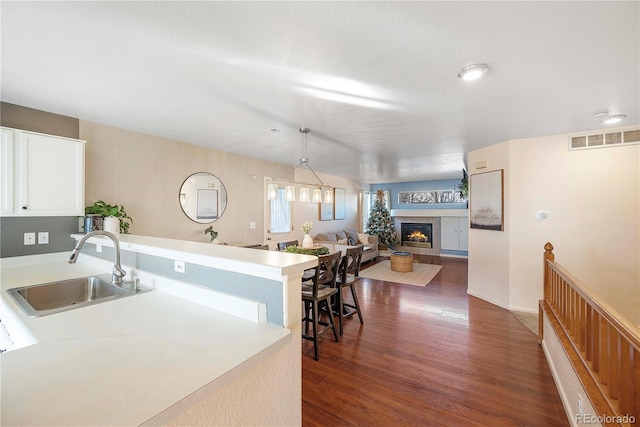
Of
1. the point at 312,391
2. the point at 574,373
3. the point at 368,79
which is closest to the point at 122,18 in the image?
the point at 368,79

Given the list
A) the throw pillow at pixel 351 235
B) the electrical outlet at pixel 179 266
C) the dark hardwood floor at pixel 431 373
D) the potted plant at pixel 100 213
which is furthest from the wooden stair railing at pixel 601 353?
the throw pillow at pixel 351 235

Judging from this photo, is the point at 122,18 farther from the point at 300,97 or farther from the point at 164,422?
the point at 164,422

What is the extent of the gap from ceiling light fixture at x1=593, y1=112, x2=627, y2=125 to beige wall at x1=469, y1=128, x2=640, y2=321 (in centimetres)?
46

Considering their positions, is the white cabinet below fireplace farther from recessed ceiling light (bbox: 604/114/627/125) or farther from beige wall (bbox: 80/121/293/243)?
beige wall (bbox: 80/121/293/243)

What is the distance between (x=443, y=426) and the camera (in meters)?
1.73

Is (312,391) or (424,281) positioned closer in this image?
(312,391)

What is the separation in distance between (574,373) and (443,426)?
924 mm

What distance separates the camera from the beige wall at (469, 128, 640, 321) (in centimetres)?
307

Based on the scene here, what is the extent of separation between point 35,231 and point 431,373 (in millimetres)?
3890

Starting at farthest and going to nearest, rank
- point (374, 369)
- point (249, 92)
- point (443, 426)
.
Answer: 1. point (374, 369)
2. point (249, 92)
3. point (443, 426)

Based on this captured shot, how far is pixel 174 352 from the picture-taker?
3.14 ft

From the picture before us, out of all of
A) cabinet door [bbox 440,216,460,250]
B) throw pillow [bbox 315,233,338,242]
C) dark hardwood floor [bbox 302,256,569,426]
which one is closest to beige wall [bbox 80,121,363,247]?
throw pillow [bbox 315,233,338,242]

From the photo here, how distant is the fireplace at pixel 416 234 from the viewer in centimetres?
847

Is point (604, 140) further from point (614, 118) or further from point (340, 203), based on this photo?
point (340, 203)
